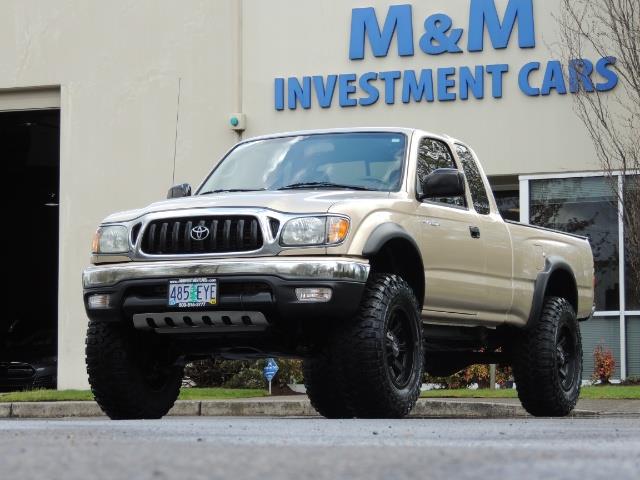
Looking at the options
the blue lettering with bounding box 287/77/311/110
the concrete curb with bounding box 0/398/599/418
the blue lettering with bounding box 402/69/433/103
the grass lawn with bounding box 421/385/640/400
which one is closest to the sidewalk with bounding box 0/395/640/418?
the concrete curb with bounding box 0/398/599/418

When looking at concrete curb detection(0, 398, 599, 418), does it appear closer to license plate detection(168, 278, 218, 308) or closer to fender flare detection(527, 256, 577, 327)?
fender flare detection(527, 256, 577, 327)

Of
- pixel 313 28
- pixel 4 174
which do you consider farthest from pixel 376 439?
pixel 4 174

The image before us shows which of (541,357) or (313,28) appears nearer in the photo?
(541,357)

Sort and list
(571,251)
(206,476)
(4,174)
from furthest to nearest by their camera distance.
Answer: (4,174) < (571,251) < (206,476)

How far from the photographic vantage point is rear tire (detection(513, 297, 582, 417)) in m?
11.3

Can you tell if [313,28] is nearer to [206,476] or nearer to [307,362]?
[307,362]

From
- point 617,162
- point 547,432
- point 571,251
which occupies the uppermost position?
point 617,162

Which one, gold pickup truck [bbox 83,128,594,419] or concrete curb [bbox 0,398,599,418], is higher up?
gold pickup truck [bbox 83,128,594,419]

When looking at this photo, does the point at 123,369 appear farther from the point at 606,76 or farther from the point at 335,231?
the point at 606,76

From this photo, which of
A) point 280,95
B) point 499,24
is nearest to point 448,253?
point 499,24

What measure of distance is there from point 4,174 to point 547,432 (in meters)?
27.0

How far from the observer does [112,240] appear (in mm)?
9359

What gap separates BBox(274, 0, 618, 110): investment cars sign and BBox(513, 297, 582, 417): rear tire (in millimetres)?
8482

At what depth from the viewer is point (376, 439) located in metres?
6.23
